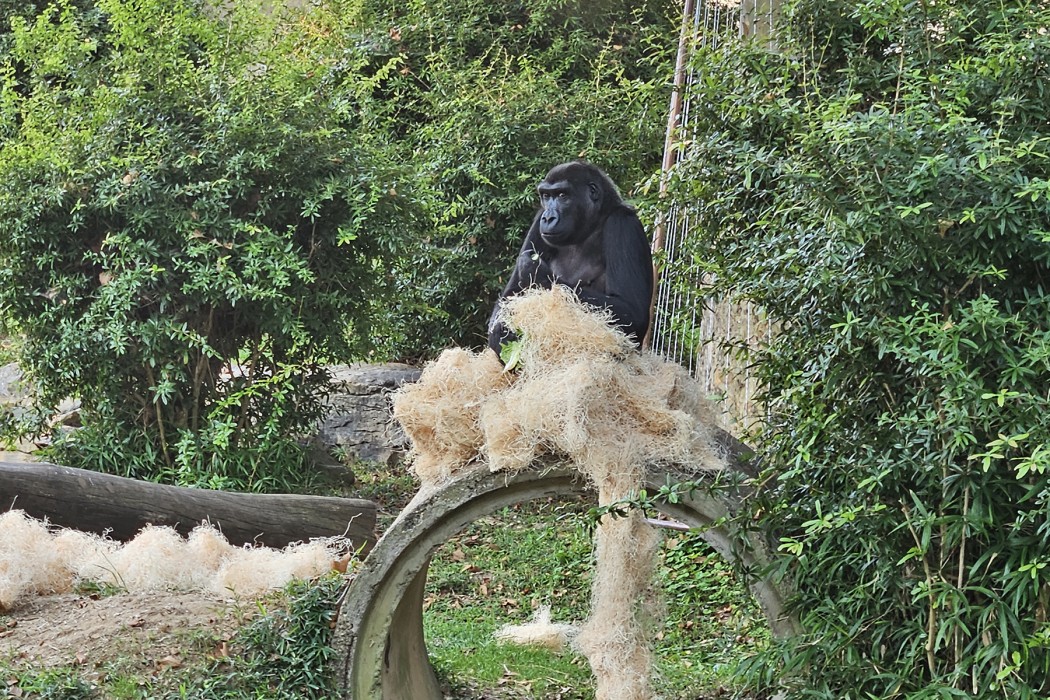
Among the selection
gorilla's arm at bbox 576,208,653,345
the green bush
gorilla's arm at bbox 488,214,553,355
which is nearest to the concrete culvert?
gorilla's arm at bbox 576,208,653,345

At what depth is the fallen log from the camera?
5750mm

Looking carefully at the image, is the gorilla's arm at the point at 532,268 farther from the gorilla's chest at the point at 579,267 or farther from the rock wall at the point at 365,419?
the rock wall at the point at 365,419

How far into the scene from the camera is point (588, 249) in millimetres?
5305

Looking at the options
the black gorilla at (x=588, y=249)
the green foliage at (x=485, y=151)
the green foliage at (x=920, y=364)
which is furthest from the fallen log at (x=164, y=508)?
the green foliage at (x=920, y=364)

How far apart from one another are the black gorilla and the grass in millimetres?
903

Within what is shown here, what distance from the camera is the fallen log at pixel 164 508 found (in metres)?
5.75

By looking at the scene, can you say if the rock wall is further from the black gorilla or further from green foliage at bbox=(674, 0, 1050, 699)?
green foliage at bbox=(674, 0, 1050, 699)

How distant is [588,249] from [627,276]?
1.34 ft

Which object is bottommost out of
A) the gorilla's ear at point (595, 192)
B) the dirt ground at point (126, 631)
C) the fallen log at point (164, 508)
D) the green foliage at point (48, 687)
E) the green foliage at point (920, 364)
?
the green foliage at point (48, 687)

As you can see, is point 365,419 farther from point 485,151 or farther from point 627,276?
point 627,276

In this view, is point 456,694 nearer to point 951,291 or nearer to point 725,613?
point 725,613

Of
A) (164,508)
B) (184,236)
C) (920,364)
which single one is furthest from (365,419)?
(920,364)

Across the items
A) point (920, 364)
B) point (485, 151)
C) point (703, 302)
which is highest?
point (485, 151)

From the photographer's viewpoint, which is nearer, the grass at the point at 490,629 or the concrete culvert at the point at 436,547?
the concrete culvert at the point at 436,547
